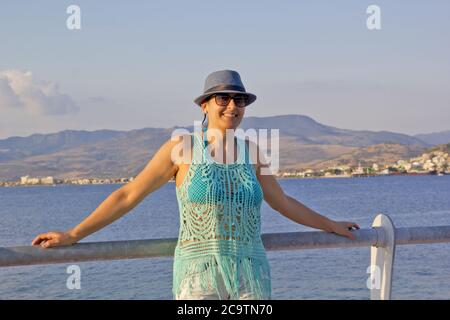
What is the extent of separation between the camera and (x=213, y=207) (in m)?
3.46

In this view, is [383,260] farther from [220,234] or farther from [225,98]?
[225,98]

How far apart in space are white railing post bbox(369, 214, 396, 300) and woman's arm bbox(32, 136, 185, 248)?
115 cm

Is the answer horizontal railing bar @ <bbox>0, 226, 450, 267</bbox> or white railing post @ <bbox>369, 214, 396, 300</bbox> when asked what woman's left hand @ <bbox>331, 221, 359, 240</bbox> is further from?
white railing post @ <bbox>369, 214, 396, 300</bbox>

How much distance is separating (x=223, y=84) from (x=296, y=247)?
88cm

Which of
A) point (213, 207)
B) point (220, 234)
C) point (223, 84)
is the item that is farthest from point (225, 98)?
point (220, 234)

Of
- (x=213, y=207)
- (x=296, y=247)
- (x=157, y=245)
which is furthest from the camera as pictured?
(x=296, y=247)

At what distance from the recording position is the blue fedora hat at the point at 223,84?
3.62 m

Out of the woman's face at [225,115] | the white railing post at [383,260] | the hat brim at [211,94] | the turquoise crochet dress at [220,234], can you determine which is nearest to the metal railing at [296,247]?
the white railing post at [383,260]

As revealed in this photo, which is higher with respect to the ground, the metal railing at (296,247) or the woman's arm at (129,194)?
the woman's arm at (129,194)

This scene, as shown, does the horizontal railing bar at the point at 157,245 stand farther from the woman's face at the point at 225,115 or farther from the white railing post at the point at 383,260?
the woman's face at the point at 225,115

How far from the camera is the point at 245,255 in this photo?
3.49 m

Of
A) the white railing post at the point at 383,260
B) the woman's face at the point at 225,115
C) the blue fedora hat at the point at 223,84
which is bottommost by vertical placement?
the white railing post at the point at 383,260
